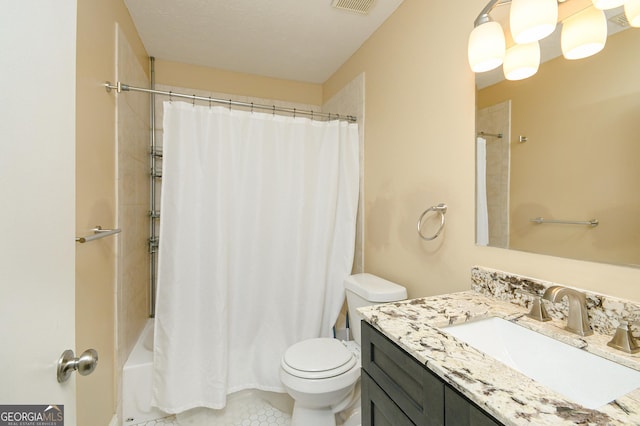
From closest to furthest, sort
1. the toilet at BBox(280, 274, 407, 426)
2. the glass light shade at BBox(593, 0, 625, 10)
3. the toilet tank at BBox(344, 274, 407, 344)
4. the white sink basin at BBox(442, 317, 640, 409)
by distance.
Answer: the white sink basin at BBox(442, 317, 640, 409) < the glass light shade at BBox(593, 0, 625, 10) < the toilet at BBox(280, 274, 407, 426) < the toilet tank at BBox(344, 274, 407, 344)

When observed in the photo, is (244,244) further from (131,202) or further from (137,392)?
(137,392)

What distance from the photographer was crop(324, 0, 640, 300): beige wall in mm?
1098

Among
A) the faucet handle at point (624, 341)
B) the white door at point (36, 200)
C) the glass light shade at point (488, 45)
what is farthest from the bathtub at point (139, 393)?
the glass light shade at point (488, 45)

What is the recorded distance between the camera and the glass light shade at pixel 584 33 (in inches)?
32.3

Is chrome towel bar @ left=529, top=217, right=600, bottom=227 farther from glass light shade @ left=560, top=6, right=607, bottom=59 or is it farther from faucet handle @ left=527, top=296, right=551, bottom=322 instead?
glass light shade @ left=560, top=6, right=607, bottom=59

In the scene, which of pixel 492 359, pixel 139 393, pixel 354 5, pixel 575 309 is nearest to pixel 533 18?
pixel 575 309

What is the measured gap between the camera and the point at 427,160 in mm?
1472

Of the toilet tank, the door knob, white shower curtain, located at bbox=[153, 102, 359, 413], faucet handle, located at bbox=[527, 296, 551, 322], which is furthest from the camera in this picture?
white shower curtain, located at bbox=[153, 102, 359, 413]

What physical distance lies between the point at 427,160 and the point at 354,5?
1042mm

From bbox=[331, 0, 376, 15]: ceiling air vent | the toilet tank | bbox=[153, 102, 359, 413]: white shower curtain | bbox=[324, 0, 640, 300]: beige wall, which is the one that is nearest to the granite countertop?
bbox=[324, 0, 640, 300]: beige wall

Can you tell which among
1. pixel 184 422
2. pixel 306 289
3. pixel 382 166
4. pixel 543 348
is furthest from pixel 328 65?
pixel 184 422

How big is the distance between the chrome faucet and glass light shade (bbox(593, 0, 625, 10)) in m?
0.81

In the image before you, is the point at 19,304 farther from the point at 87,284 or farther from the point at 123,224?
the point at 123,224

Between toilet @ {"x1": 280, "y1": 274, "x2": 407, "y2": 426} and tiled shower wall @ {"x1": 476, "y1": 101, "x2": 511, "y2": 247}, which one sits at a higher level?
tiled shower wall @ {"x1": 476, "y1": 101, "x2": 511, "y2": 247}
